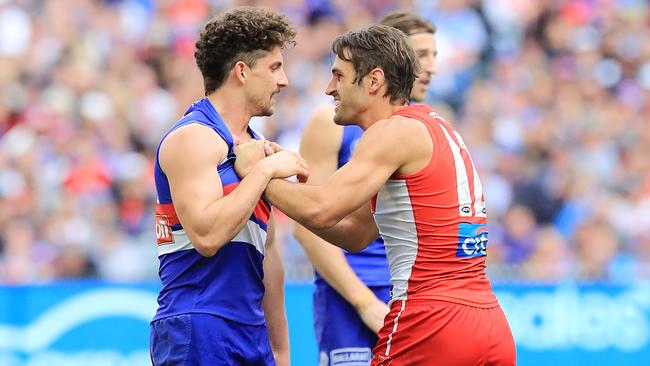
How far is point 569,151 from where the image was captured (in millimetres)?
12531

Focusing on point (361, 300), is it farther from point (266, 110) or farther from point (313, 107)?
point (313, 107)

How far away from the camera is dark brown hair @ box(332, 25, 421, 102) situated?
16.7ft

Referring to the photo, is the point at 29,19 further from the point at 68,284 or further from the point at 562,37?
the point at 562,37

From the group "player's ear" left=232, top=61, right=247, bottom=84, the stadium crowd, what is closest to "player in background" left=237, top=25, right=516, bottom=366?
"player's ear" left=232, top=61, right=247, bottom=84

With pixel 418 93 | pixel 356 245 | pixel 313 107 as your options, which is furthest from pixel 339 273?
pixel 313 107

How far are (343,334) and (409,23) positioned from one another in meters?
1.76

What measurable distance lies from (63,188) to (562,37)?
6364 millimetres

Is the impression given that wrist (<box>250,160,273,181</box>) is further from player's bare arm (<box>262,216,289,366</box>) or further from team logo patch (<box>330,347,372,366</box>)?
team logo patch (<box>330,347,372,366</box>)

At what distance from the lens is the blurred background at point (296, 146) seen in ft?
30.5

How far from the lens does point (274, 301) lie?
5.37 metres

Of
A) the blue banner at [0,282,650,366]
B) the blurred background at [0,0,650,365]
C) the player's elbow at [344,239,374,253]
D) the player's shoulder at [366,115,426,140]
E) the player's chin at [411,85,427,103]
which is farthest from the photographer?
the blurred background at [0,0,650,365]

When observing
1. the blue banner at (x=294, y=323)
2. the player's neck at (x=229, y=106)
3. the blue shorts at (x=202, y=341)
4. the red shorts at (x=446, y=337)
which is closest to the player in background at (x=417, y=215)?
the red shorts at (x=446, y=337)

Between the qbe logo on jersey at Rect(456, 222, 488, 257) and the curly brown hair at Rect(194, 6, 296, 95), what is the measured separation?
45.1 inches

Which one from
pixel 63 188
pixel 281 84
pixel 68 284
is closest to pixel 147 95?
pixel 63 188
